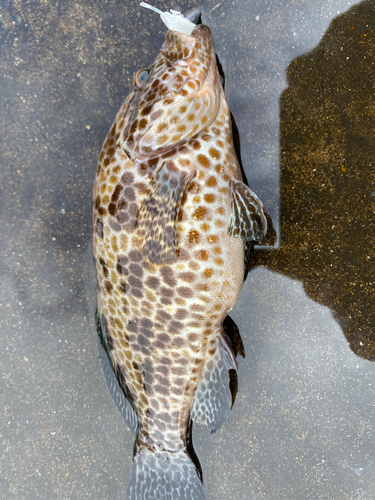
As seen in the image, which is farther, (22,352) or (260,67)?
(22,352)

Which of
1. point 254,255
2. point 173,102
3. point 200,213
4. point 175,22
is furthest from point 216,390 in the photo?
point 175,22

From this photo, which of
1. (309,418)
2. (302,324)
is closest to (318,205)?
(302,324)

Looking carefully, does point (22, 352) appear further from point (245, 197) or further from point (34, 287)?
point (245, 197)

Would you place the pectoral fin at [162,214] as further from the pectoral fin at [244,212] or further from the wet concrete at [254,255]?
the wet concrete at [254,255]

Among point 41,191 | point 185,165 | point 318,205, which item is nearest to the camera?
point 185,165

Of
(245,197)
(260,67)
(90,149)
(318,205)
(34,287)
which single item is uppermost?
(260,67)

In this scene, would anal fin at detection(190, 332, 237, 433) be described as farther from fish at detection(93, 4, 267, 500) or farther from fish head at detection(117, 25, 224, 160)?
fish head at detection(117, 25, 224, 160)

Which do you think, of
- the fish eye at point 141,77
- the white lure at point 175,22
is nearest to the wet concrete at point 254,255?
the fish eye at point 141,77
